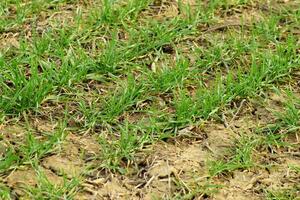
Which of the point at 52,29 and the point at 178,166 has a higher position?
the point at 52,29

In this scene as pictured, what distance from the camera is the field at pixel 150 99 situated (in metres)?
2.71

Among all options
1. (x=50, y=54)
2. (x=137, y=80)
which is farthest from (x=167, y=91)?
(x=50, y=54)

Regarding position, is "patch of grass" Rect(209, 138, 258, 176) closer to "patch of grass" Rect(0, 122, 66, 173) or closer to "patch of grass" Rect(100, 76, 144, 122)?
"patch of grass" Rect(100, 76, 144, 122)

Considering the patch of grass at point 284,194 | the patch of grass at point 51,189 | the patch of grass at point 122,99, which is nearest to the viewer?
the patch of grass at point 51,189

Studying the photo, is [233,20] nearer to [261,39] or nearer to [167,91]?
[261,39]

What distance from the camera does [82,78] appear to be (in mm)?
3152

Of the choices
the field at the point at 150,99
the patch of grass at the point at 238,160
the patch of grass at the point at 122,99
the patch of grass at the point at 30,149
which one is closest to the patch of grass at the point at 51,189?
the field at the point at 150,99

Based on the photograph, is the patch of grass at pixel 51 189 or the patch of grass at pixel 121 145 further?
the patch of grass at pixel 121 145

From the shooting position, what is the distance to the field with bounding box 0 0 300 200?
8.88 ft

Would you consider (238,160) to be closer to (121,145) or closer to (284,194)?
(284,194)

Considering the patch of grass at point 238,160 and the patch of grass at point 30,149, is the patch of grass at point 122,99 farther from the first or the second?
the patch of grass at point 238,160

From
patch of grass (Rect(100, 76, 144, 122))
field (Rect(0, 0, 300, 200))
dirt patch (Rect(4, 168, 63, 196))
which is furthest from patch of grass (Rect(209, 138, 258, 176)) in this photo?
dirt patch (Rect(4, 168, 63, 196))

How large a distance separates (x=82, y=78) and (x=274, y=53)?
3.39 feet

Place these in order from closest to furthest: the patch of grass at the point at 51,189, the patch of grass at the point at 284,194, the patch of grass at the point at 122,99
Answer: the patch of grass at the point at 51,189
the patch of grass at the point at 284,194
the patch of grass at the point at 122,99
